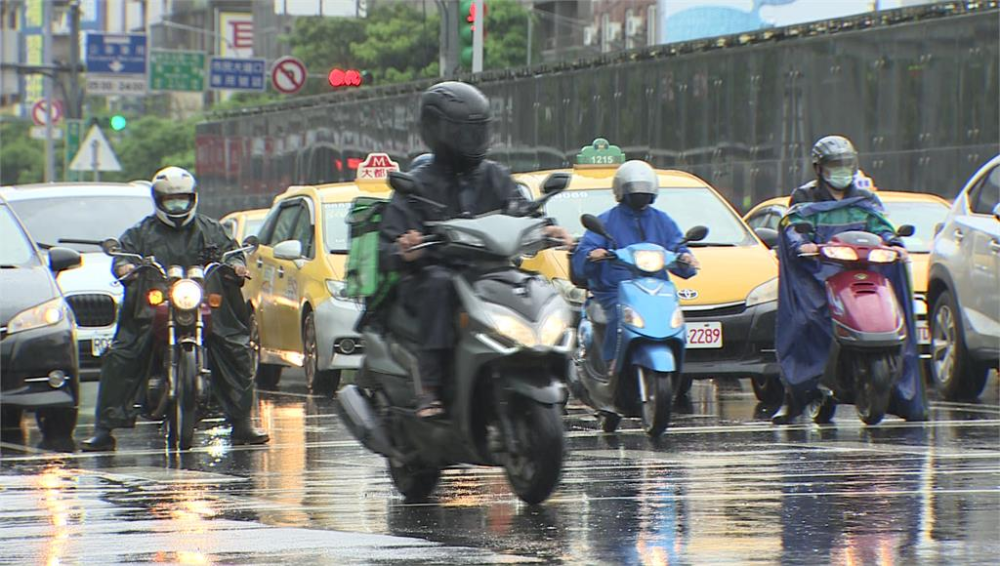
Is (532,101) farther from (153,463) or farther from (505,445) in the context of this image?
(505,445)

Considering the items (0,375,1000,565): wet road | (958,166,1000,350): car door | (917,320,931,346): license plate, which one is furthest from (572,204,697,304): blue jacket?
(917,320,931,346): license plate

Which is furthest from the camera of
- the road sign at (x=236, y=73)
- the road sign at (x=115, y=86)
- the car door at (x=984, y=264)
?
the road sign at (x=236, y=73)

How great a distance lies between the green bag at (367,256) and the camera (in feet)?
31.8

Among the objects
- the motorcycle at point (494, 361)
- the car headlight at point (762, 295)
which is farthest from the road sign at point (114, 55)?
the motorcycle at point (494, 361)

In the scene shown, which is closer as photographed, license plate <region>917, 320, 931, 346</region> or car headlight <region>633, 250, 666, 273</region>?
car headlight <region>633, 250, 666, 273</region>

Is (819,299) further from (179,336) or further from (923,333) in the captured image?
(179,336)

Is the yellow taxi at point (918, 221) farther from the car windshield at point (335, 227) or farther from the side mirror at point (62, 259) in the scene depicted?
the side mirror at point (62, 259)

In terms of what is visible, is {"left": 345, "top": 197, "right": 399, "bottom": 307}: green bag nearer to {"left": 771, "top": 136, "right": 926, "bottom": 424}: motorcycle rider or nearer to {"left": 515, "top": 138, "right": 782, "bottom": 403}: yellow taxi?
{"left": 771, "top": 136, "right": 926, "bottom": 424}: motorcycle rider

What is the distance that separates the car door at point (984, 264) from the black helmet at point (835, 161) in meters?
2.11

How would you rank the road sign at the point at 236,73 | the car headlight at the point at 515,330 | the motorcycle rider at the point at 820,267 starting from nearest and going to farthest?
the car headlight at the point at 515,330, the motorcycle rider at the point at 820,267, the road sign at the point at 236,73

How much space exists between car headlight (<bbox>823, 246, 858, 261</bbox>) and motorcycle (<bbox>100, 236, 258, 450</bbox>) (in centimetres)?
348

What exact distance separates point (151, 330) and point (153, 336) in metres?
0.04

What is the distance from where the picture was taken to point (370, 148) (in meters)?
41.5

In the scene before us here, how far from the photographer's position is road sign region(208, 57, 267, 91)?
55.3 meters
